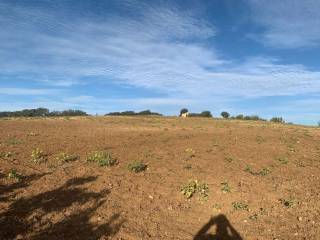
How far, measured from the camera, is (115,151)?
15648 millimetres

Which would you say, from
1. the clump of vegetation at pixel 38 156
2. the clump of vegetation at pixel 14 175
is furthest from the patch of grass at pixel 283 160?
the clump of vegetation at pixel 14 175

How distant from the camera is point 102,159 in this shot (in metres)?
13.6

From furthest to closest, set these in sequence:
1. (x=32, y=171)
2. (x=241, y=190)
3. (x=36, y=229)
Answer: (x=32, y=171), (x=241, y=190), (x=36, y=229)

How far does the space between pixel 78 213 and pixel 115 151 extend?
6.33 m

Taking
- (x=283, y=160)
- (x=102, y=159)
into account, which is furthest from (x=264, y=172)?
(x=102, y=159)

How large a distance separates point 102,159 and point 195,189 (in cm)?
371

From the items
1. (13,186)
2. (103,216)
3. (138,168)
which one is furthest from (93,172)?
(103,216)

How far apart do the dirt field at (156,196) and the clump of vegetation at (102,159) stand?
0.20m

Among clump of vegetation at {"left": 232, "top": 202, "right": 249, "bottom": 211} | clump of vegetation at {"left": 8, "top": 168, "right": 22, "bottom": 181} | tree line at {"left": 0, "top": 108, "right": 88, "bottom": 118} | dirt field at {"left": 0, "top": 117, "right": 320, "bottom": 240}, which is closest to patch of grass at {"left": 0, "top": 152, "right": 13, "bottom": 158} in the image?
dirt field at {"left": 0, "top": 117, "right": 320, "bottom": 240}

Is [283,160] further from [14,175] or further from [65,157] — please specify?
[14,175]

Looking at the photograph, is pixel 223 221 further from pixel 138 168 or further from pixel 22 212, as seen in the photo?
pixel 22 212

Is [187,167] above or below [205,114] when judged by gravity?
below

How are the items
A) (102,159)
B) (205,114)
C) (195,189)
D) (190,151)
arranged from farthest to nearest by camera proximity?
(205,114)
(190,151)
(102,159)
(195,189)

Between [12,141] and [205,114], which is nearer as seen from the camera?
[12,141]
